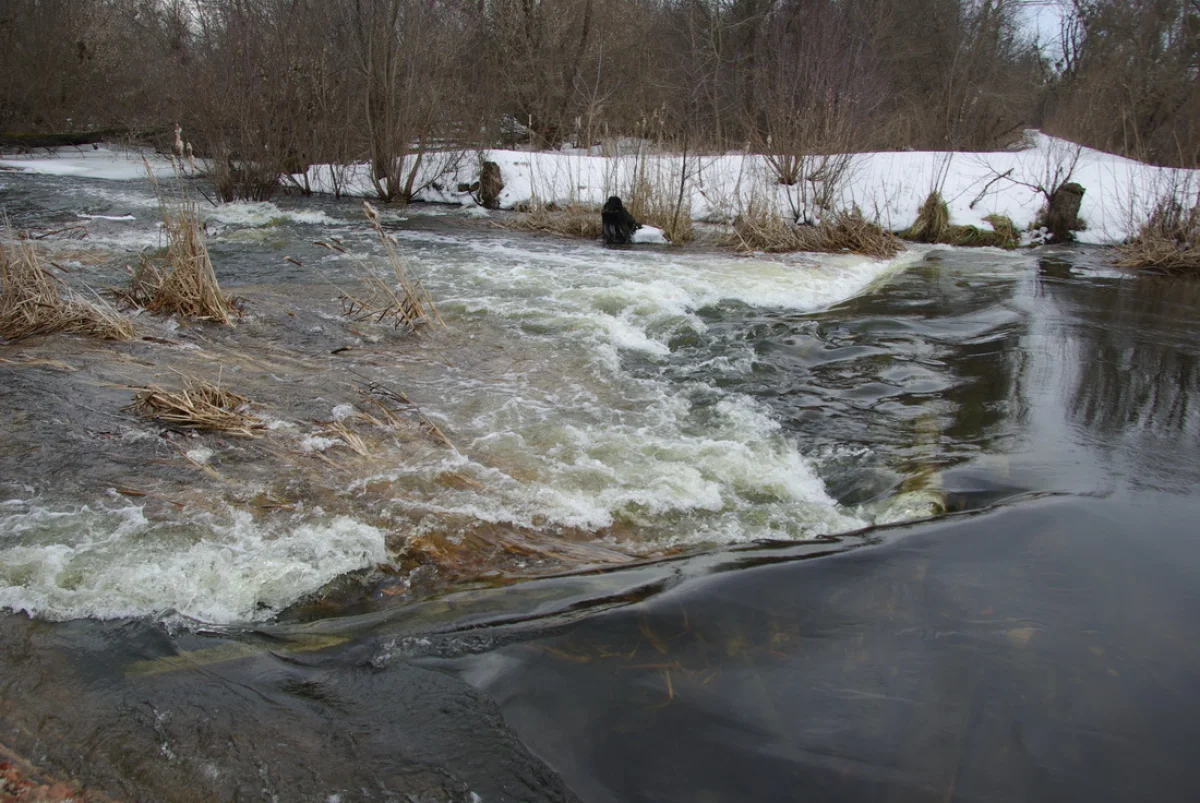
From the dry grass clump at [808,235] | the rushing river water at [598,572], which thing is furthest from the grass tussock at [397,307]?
the dry grass clump at [808,235]

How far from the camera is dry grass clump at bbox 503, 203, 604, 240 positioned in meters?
12.9

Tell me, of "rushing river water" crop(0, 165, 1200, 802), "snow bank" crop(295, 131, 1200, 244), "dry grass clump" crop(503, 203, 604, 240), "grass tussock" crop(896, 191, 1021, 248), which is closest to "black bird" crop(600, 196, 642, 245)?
"dry grass clump" crop(503, 203, 604, 240)

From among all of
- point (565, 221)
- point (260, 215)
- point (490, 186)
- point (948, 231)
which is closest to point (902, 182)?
point (948, 231)

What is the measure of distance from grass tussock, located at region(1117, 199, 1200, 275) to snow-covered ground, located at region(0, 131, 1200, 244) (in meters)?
0.34

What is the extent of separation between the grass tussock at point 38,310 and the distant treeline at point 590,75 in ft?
27.4

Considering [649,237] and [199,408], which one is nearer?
[199,408]

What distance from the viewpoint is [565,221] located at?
43.3ft

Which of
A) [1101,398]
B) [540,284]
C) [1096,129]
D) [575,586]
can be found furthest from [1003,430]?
[1096,129]

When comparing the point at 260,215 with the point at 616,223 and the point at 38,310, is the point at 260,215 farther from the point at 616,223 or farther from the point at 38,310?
the point at 38,310

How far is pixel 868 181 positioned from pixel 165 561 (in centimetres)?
1373

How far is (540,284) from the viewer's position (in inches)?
345

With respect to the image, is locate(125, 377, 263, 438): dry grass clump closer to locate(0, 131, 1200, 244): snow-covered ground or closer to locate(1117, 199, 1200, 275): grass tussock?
locate(0, 131, 1200, 244): snow-covered ground

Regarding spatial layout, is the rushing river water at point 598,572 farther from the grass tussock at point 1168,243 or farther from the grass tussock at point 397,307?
the grass tussock at point 1168,243

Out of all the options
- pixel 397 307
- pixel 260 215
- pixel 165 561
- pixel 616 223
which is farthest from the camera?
pixel 260 215
